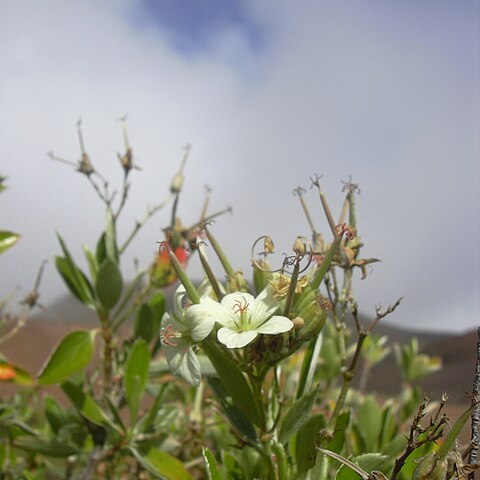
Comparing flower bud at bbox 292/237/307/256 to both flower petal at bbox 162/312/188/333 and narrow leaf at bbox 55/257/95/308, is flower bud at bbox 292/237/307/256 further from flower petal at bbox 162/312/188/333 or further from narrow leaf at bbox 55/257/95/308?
narrow leaf at bbox 55/257/95/308

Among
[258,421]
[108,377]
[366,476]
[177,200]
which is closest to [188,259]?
[177,200]

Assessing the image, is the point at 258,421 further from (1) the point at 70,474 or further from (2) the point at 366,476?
(1) the point at 70,474

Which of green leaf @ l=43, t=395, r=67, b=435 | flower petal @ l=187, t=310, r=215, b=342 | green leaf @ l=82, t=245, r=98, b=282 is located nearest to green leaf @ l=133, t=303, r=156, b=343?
green leaf @ l=82, t=245, r=98, b=282

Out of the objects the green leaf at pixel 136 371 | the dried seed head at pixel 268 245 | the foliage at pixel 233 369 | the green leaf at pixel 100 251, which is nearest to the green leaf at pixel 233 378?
the foliage at pixel 233 369

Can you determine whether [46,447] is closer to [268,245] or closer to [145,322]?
[145,322]

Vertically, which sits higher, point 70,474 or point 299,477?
point 299,477

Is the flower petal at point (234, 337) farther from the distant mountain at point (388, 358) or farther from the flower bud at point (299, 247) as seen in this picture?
the distant mountain at point (388, 358)
